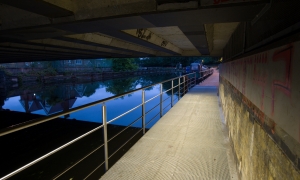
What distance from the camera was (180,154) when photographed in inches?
134

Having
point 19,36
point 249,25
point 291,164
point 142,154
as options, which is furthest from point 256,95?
point 19,36

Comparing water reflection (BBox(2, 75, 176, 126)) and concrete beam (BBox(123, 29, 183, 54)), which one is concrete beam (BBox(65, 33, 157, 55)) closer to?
concrete beam (BBox(123, 29, 183, 54))

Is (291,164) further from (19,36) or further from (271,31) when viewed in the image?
(19,36)

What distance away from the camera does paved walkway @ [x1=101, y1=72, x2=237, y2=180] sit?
2799 millimetres

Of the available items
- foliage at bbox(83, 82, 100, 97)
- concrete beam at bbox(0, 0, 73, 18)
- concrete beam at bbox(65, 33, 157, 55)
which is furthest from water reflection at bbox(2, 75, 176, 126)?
concrete beam at bbox(0, 0, 73, 18)

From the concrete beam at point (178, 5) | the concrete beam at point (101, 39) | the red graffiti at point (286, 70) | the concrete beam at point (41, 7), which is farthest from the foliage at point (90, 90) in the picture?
the red graffiti at point (286, 70)

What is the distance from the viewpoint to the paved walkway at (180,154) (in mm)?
2799

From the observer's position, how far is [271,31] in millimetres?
1786

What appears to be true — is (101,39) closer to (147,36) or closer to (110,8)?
(147,36)

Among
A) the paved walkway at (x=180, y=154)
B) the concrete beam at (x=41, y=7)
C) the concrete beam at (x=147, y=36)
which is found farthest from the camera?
the concrete beam at (x=147, y=36)

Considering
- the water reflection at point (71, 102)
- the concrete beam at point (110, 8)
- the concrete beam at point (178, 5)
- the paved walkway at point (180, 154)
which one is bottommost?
the water reflection at point (71, 102)

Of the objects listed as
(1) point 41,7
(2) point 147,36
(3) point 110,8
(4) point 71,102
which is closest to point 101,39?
(2) point 147,36

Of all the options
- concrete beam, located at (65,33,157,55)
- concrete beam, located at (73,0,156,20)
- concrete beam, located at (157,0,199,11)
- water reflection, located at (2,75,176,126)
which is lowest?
water reflection, located at (2,75,176,126)

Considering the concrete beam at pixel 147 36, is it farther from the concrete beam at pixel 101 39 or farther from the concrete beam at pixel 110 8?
A: the concrete beam at pixel 110 8
